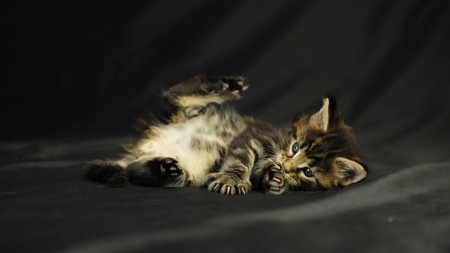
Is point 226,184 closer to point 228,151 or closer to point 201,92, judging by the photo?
point 228,151

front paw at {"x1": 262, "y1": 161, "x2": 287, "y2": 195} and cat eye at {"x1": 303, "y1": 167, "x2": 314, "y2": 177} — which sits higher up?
cat eye at {"x1": 303, "y1": 167, "x2": 314, "y2": 177}

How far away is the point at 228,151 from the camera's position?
2.35 meters

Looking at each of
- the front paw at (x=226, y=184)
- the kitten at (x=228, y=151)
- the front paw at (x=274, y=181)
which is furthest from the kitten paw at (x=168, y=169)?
the front paw at (x=274, y=181)

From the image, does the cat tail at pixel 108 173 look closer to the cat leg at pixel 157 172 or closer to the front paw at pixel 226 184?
the cat leg at pixel 157 172

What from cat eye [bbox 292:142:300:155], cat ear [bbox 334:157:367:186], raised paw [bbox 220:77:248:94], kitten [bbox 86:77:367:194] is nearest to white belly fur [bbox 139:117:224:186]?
kitten [bbox 86:77:367:194]

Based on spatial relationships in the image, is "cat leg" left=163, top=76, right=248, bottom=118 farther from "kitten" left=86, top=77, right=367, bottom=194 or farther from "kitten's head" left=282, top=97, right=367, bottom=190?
"kitten's head" left=282, top=97, right=367, bottom=190

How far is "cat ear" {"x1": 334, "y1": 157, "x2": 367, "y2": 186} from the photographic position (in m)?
2.07

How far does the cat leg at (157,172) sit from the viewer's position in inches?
83.3

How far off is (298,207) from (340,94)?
194 centimetres

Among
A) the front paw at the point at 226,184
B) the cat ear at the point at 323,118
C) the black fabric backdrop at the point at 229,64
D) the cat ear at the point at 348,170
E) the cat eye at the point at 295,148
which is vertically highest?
the black fabric backdrop at the point at 229,64

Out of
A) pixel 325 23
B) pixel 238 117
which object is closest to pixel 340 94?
pixel 325 23

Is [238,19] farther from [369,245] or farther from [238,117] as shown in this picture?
[369,245]

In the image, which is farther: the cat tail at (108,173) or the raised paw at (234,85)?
the raised paw at (234,85)

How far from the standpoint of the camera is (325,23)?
346 cm
